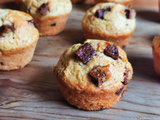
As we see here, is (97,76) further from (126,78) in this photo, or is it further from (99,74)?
(126,78)

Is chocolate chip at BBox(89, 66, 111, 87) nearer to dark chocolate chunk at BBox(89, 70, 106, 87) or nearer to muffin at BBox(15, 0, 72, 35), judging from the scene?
dark chocolate chunk at BBox(89, 70, 106, 87)

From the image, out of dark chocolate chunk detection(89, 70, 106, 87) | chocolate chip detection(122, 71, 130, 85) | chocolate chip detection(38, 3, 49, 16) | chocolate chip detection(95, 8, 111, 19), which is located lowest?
chocolate chip detection(122, 71, 130, 85)

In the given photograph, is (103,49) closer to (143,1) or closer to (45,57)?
(45,57)

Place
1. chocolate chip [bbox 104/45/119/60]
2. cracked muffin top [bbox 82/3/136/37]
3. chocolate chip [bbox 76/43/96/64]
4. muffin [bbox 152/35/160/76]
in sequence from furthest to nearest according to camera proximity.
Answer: cracked muffin top [bbox 82/3/136/37], muffin [bbox 152/35/160/76], chocolate chip [bbox 104/45/119/60], chocolate chip [bbox 76/43/96/64]

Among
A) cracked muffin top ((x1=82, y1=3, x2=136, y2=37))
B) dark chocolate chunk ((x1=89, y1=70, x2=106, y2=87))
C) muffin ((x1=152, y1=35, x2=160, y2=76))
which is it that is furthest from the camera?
Answer: cracked muffin top ((x1=82, y1=3, x2=136, y2=37))

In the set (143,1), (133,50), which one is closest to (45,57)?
(133,50)

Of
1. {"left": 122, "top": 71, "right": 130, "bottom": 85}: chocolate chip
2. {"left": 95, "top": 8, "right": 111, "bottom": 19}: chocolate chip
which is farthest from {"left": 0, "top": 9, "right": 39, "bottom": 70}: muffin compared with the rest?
{"left": 122, "top": 71, "right": 130, "bottom": 85}: chocolate chip
